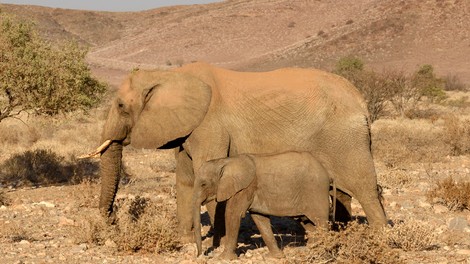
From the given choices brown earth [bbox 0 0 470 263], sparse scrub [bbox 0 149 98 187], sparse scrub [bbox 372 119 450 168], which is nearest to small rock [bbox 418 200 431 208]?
brown earth [bbox 0 0 470 263]


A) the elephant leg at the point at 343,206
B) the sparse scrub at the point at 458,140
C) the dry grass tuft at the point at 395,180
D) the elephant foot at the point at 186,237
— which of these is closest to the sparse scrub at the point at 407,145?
the sparse scrub at the point at 458,140

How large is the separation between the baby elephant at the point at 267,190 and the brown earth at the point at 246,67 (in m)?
0.42

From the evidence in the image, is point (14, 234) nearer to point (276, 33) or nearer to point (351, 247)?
point (351, 247)

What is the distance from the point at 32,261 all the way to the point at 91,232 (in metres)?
1.12

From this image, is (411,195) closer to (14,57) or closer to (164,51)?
(14,57)

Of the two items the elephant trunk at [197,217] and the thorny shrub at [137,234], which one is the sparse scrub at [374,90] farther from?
the elephant trunk at [197,217]

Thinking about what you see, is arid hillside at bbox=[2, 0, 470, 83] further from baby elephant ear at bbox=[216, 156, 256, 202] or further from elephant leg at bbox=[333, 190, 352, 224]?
baby elephant ear at bbox=[216, 156, 256, 202]

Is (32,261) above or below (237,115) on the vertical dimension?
below

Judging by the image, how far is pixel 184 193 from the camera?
409 inches

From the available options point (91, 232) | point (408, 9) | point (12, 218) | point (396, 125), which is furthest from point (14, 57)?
point (408, 9)

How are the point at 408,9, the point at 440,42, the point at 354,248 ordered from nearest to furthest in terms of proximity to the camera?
the point at 354,248 → the point at 440,42 → the point at 408,9

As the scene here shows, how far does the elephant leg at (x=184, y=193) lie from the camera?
1027cm

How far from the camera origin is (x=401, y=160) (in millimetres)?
19016

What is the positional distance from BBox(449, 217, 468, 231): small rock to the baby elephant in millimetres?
2851
